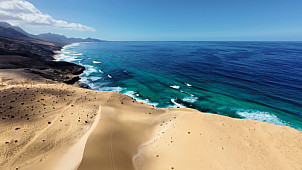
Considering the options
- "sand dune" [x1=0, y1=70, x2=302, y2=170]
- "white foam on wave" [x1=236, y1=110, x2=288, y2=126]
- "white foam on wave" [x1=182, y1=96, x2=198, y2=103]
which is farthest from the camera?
"white foam on wave" [x1=182, y1=96, x2=198, y2=103]

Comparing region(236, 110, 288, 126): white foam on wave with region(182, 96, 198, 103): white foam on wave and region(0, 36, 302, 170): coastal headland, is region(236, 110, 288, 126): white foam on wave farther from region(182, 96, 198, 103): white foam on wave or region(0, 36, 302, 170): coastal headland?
region(182, 96, 198, 103): white foam on wave

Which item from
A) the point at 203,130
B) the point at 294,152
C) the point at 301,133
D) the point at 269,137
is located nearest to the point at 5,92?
the point at 203,130

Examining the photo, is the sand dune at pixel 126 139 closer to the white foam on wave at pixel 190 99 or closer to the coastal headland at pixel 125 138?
the coastal headland at pixel 125 138

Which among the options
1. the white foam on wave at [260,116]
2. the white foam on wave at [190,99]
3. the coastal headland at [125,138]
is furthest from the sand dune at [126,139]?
the white foam on wave at [190,99]

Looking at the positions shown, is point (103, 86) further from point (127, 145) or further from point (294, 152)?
point (294, 152)

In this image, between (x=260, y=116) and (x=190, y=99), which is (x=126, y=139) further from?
(x=260, y=116)

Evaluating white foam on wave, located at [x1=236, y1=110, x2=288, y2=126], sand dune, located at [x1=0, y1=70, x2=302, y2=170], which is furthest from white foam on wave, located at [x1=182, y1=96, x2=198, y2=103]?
sand dune, located at [x1=0, y1=70, x2=302, y2=170]

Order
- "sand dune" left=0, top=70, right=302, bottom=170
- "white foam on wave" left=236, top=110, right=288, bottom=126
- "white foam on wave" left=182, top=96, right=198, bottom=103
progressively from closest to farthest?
"sand dune" left=0, top=70, right=302, bottom=170
"white foam on wave" left=236, top=110, right=288, bottom=126
"white foam on wave" left=182, top=96, right=198, bottom=103
